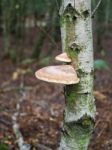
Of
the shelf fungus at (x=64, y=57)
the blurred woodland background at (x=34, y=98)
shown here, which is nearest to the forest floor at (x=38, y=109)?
the blurred woodland background at (x=34, y=98)

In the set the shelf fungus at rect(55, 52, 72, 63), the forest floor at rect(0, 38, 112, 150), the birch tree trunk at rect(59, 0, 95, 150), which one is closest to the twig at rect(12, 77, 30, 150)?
the forest floor at rect(0, 38, 112, 150)

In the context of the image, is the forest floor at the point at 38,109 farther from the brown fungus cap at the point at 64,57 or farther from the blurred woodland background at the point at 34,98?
the brown fungus cap at the point at 64,57

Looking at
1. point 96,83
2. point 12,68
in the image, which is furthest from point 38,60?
point 96,83

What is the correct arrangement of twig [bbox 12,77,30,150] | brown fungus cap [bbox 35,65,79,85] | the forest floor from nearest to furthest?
brown fungus cap [bbox 35,65,79,85] < twig [bbox 12,77,30,150] < the forest floor

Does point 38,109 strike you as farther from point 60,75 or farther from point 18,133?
point 60,75

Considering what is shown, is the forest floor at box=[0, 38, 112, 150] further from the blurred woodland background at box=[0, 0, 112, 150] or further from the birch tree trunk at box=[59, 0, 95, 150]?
the birch tree trunk at box=[59, 0, 95, 150]

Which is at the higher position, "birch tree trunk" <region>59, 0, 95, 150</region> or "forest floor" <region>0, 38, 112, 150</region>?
"birch tree trunk" <region>59, 0, 95, 150</region>

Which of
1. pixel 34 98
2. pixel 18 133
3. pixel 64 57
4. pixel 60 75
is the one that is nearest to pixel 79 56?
pixel 64 57
